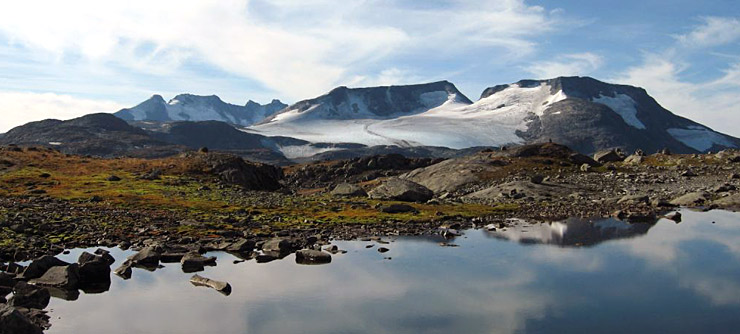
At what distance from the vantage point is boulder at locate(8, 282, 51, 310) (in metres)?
22.8

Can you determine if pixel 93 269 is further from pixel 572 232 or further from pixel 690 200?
pixel 690 200

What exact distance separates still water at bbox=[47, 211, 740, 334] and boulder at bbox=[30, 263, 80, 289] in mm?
1029

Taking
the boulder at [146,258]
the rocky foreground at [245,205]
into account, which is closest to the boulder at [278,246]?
the rocky foreground at [245,205]

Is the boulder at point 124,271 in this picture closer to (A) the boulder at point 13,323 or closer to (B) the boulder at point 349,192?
(A) the boulder at point 13,323

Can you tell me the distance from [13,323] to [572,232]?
3977 centimetres

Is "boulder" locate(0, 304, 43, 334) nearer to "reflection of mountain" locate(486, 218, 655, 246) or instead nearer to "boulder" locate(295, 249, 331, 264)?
"boulder" locate(295, 249, 331, 264)

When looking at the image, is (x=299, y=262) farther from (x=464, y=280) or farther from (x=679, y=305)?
(x=679, y=305)

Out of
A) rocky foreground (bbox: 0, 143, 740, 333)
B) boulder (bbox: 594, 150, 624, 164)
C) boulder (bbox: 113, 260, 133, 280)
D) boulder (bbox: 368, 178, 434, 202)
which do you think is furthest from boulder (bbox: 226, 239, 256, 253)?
boulder (bbox: 594, 150, 624, 164)

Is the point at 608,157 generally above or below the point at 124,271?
above

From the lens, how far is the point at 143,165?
81.8m

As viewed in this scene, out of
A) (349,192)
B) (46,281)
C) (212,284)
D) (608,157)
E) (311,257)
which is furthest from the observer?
(608,157)

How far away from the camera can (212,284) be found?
27906 millimetres

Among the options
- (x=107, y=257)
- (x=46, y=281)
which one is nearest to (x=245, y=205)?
(x=107, y=257)

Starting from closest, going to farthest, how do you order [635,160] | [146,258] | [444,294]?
[444,294] → [146,258] → [635,160]
